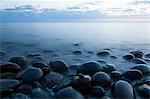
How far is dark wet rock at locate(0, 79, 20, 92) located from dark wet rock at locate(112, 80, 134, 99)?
151cm

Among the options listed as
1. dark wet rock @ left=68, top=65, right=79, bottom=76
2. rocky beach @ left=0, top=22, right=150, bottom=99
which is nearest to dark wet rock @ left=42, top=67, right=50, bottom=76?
rocky beach @ left=0, top=22, right=150, bottom=99

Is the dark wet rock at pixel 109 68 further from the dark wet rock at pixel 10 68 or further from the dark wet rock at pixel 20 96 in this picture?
the dark wet rock at pixel 20 96

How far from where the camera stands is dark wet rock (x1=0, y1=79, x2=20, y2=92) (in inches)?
177

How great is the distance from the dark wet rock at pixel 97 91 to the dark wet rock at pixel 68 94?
0.79ft

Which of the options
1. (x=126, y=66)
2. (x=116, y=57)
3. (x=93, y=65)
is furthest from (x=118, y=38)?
(x=93, y=65)

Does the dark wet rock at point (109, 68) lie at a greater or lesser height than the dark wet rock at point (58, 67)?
lesser

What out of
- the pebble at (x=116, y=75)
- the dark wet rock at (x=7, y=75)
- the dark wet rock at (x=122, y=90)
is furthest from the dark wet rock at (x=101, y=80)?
the dark wet rock at (x=7, y=75)

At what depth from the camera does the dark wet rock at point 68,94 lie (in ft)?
14.3

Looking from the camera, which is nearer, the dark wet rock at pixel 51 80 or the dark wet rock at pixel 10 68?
the dark wet rock at pixel 51 80

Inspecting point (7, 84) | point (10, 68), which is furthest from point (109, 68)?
point (7, 84)

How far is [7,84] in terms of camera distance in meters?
4.61

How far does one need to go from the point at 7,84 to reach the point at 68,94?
960mm

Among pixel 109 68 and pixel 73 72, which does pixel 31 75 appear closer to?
pixel 73 72

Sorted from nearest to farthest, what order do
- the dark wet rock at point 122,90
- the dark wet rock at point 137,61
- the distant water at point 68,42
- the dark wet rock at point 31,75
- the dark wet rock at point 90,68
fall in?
1. the dark wet rock at point 122,90
2. the dark wet rock at point 31,75
3. the dark wet rock at point 90,68
4. the dark wet rock at point 137,61
5. the distant water at point 68,42
